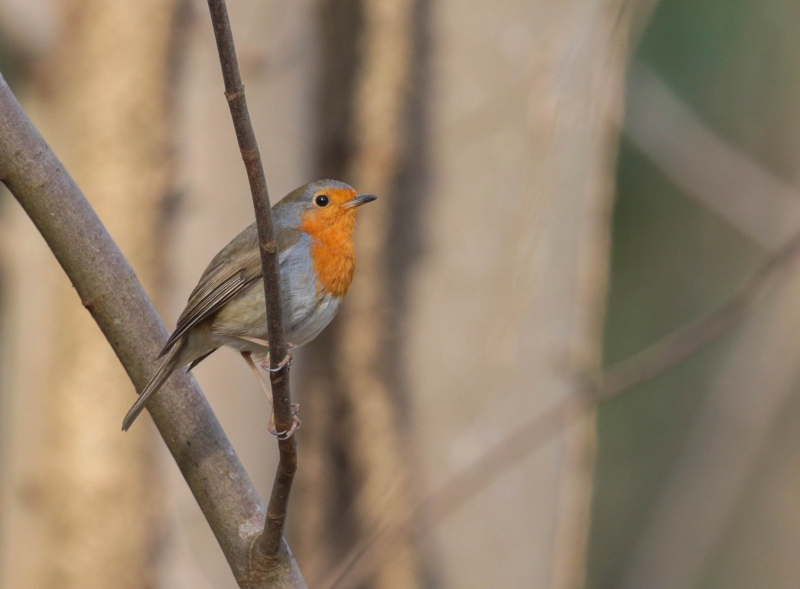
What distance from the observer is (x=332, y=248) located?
288 centimetres

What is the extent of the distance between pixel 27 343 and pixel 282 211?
1657 millimetres

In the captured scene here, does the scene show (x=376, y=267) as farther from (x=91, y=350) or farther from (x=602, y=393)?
(x=602, y=393)

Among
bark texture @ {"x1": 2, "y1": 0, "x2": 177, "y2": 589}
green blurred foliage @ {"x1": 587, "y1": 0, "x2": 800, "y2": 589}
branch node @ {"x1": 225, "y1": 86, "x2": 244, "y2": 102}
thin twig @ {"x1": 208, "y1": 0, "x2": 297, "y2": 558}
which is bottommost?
green blurred foliage @ {"x1": 587, "y1": 0, "x2": 800, "y2": 589}

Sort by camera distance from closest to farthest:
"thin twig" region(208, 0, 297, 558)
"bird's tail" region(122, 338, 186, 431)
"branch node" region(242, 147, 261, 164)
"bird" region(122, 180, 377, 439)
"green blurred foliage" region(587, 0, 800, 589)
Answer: "thin twig" region(208, 0, 297, 558) → "branch node" region(242, 147, 261, 164) → "bird's tail" region(122, 338, 186, 431) → "bird" region(122, 180, 377, 439) → "green blurred foliage" region(587, 0, 800, 589)

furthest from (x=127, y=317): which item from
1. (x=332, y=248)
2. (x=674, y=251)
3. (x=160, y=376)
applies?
(x=674, y=251)

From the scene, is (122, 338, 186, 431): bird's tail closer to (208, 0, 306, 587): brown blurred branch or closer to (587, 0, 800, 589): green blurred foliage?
(208, 0, 306, 587): brown blurred branch

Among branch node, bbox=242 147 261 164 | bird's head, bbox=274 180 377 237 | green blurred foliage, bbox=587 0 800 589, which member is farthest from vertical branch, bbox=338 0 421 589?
green blurred foliage, bbox=587 0 800 589

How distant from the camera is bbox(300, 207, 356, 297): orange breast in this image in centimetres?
282

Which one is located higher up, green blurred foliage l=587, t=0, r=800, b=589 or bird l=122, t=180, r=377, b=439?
bird l=122, t=180, r=377, b=439

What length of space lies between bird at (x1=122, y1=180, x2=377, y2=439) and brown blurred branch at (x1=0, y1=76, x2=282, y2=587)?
304 millimetres

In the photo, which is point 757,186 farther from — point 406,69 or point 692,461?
point 406,69

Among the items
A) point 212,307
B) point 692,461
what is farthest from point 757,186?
point 212,307

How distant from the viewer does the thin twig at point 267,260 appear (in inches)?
59.9

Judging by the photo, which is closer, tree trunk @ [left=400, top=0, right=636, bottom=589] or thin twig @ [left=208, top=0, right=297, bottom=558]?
thin twig @ [left=208, top=0, right=297, bottom=558]
